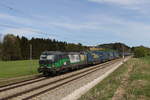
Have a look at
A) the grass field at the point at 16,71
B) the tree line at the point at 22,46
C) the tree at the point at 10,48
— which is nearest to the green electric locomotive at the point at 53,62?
the grass field at the point at 16,71

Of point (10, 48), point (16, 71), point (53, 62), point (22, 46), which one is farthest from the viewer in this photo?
point (22, 46)

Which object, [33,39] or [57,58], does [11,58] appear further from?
[57,58]

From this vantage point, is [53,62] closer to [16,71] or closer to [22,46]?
[16,71]

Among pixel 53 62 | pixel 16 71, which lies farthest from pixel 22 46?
pixel 53 62

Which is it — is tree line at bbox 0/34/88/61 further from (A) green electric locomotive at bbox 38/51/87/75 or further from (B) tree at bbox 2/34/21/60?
(A) green electric locomotive at bbox 38/51/87/75

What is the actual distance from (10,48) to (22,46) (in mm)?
12552

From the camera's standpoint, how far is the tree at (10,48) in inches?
3740

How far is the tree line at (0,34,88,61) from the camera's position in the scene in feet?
312

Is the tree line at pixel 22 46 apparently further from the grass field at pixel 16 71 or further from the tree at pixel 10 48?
the grass field at pixel 16 71

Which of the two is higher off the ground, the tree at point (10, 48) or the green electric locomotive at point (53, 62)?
the tree at point (10, 48)

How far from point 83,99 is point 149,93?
3987 millimetres

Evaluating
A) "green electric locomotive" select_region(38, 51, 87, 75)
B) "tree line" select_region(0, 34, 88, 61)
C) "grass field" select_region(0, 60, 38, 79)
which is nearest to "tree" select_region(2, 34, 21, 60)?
"tree line" select_region(0, 34, 88, 61)

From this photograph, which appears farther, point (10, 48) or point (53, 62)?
point (10, 48)

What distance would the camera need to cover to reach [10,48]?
95438 mm
